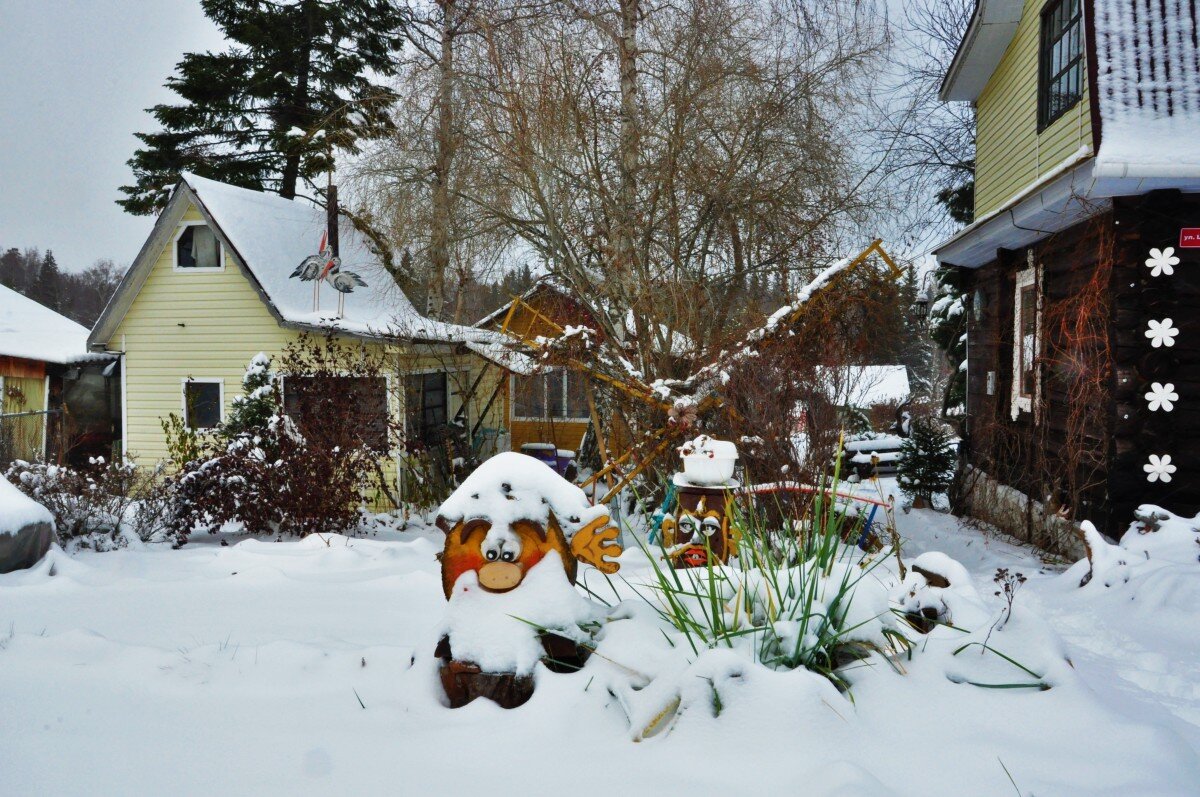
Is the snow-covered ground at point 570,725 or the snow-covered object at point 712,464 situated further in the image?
the snow-covered object at point 712,464

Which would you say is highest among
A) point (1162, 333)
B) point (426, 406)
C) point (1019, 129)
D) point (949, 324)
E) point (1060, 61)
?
point (1060, 61)

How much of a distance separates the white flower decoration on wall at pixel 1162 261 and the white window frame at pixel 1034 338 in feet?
5.95

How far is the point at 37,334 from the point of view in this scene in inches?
711

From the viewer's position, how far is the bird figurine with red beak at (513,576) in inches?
116

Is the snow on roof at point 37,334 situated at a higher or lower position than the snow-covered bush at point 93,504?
higher

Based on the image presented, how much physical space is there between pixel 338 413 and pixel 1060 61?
7.74m

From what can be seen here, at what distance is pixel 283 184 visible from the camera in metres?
21.3

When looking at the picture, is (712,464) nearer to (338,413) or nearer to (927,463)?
(338,413)

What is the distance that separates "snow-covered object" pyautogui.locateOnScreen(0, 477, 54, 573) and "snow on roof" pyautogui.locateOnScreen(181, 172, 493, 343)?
514cm

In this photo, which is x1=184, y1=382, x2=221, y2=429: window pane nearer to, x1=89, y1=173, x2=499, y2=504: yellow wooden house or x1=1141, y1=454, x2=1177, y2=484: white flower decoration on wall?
x1=89, y1=173, x2=499, y2=504: yellow wooden house

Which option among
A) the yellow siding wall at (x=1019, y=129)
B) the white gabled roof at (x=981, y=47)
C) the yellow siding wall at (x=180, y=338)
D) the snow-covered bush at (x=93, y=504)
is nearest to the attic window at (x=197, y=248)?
the yellow siding wall at (x=180, y=338)

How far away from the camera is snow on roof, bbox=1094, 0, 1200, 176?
219 inches

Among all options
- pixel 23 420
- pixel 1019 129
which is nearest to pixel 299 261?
pixel 23 420

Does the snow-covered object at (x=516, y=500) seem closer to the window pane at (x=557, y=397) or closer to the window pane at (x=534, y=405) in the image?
the window pane at (x=534, y=405)
